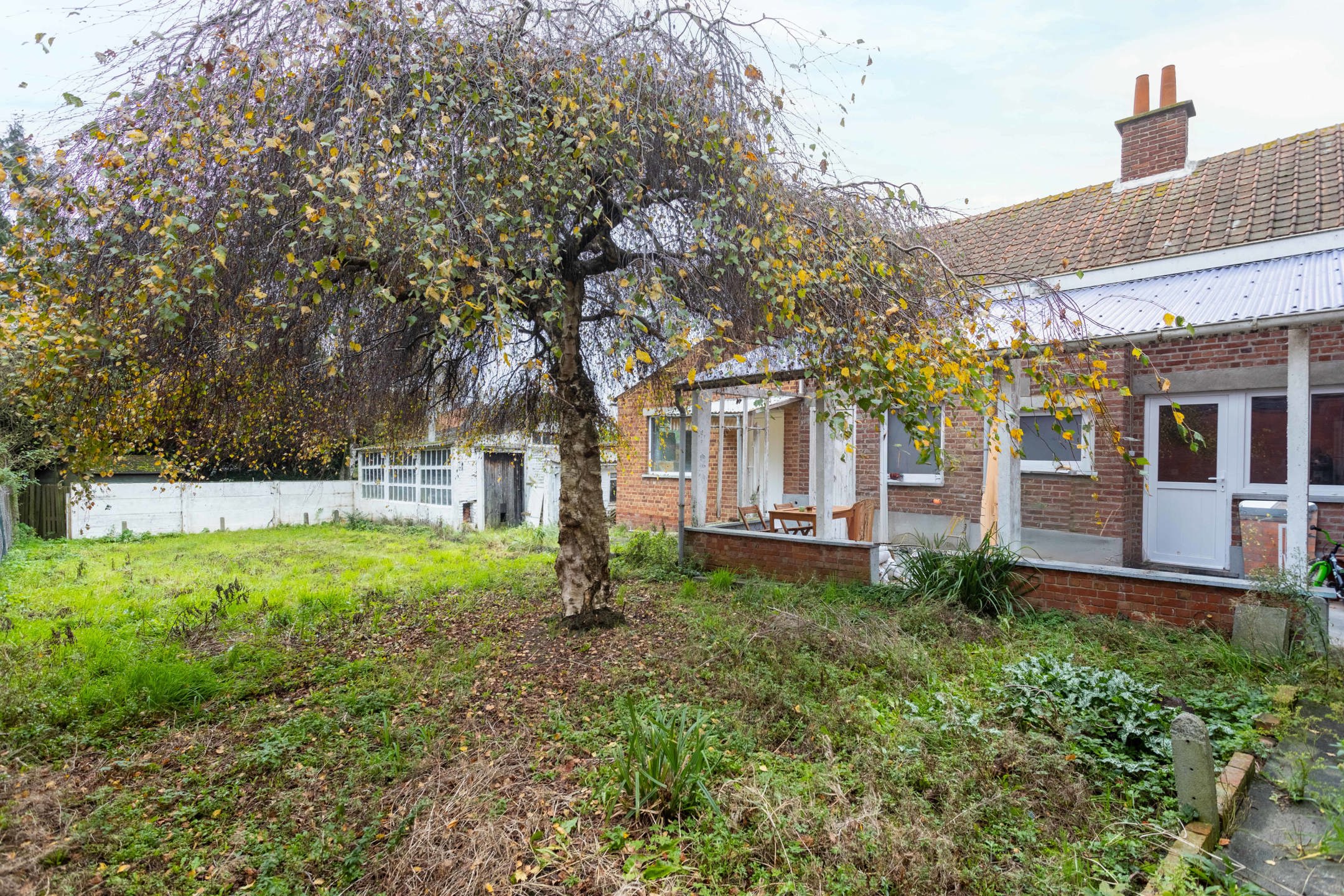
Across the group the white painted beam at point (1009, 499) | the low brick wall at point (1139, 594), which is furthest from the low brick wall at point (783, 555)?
the low brick wall at point (1139, 594)

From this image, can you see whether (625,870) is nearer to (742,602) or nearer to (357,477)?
(742,602)

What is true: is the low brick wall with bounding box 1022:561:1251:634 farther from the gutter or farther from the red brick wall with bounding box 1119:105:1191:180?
the red brick wall with bounding box 1119:105:1191:180

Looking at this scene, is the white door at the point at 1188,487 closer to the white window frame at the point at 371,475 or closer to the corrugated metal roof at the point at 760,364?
the corrugated metal roof at the point at 760,364

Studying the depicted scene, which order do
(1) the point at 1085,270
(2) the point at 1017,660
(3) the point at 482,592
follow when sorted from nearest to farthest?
(2) the point at 1017,660
(3) the point at 482,592
(1) the point at 1085,270

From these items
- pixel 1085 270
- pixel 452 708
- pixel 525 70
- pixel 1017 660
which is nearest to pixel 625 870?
pixel 452 708

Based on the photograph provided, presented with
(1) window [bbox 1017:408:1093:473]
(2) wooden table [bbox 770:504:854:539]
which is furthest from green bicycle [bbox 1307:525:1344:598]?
(2) wooden table [bbox 770:504:854:539]

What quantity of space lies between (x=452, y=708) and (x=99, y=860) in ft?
6.20

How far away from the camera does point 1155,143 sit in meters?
10.7

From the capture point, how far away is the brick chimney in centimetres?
1041

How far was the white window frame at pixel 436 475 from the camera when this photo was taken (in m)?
16.9

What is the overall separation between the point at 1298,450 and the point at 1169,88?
770 centimetres

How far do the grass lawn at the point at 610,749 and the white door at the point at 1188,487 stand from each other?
12.0 feet

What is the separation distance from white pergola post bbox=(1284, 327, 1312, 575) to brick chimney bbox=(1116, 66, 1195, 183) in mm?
6498

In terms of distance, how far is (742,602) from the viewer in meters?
7.31
